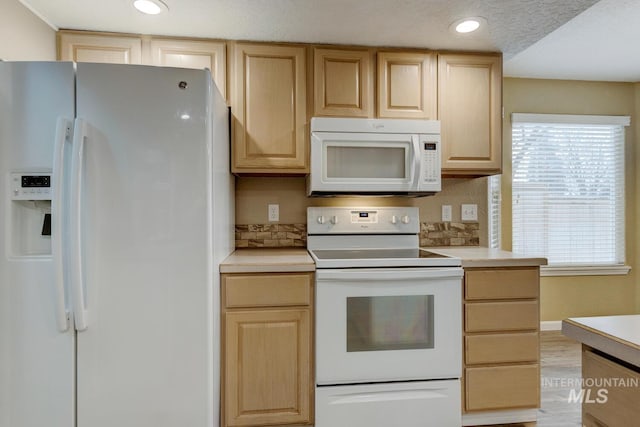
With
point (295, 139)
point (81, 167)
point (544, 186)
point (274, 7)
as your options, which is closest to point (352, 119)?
point (295, 139)

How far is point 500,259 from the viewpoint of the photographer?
1.78m

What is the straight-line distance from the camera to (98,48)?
6.10ft

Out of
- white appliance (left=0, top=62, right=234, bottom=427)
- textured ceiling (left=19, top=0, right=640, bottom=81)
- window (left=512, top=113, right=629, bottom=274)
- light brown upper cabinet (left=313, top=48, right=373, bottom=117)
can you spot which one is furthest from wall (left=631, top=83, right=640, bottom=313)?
white appliance (left=0, top=62, right=234, bottom=427)

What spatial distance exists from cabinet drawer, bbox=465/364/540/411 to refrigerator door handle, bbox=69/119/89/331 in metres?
1.86

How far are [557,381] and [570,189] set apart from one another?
5.79 feet

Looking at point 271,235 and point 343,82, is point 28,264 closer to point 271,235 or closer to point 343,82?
point 271,235

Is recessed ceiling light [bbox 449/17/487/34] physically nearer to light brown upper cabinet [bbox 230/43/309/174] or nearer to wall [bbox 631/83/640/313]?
light brown upper cabinet [bbox 230/43/309/174]

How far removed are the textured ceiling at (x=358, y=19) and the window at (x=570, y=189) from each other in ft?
3.33

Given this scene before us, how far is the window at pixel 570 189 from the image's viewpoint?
10.1 feet

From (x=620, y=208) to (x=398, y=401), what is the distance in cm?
303

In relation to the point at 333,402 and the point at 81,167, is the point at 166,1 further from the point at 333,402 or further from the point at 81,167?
the point at 333,402

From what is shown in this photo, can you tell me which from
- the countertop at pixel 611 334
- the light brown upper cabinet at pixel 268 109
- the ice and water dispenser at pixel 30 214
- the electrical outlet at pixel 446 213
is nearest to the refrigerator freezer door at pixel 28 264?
the ice and water dispenser at pixel 30 214

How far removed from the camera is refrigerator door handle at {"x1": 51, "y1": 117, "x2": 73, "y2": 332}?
50.1 inches

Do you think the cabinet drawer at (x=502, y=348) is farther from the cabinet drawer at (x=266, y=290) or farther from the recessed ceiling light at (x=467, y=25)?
the recessed ceiling light at (x=467, y=25)
